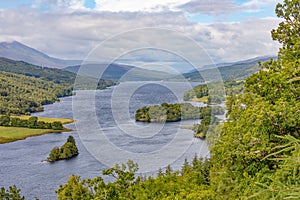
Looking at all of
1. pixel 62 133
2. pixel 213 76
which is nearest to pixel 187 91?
pixel 213 76

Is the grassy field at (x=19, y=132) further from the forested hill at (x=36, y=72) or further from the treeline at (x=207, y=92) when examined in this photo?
the forested hill at (x=36, y=72)

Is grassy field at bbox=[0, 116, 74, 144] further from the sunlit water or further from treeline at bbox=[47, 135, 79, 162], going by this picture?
treeline at bbox=[47, 135, 79, 162]

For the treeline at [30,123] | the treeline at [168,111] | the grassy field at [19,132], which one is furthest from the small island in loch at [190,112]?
the grassy field at [19,132]

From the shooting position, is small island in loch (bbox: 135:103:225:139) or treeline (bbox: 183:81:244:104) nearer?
treeline (bbox: 183:81:244:104)

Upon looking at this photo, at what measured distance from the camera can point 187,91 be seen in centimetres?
2909

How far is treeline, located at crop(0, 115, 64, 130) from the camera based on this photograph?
64350mm

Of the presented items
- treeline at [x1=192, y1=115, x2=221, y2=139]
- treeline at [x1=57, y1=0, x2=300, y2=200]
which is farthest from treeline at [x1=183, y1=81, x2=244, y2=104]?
treeline at [x1=57, y1=0, x2=300, y2=200]

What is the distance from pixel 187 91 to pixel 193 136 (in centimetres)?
1949

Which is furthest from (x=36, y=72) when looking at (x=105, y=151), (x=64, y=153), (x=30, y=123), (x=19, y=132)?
(x=105, y=151)

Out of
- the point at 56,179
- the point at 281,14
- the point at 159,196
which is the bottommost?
the point at 56,179

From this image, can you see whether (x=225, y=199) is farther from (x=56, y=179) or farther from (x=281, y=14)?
(x=56, y=179)

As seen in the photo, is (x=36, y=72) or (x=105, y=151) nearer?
(x=105, y=151)

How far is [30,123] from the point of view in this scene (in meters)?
71.9

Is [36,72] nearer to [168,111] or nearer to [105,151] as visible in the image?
[105,151]
